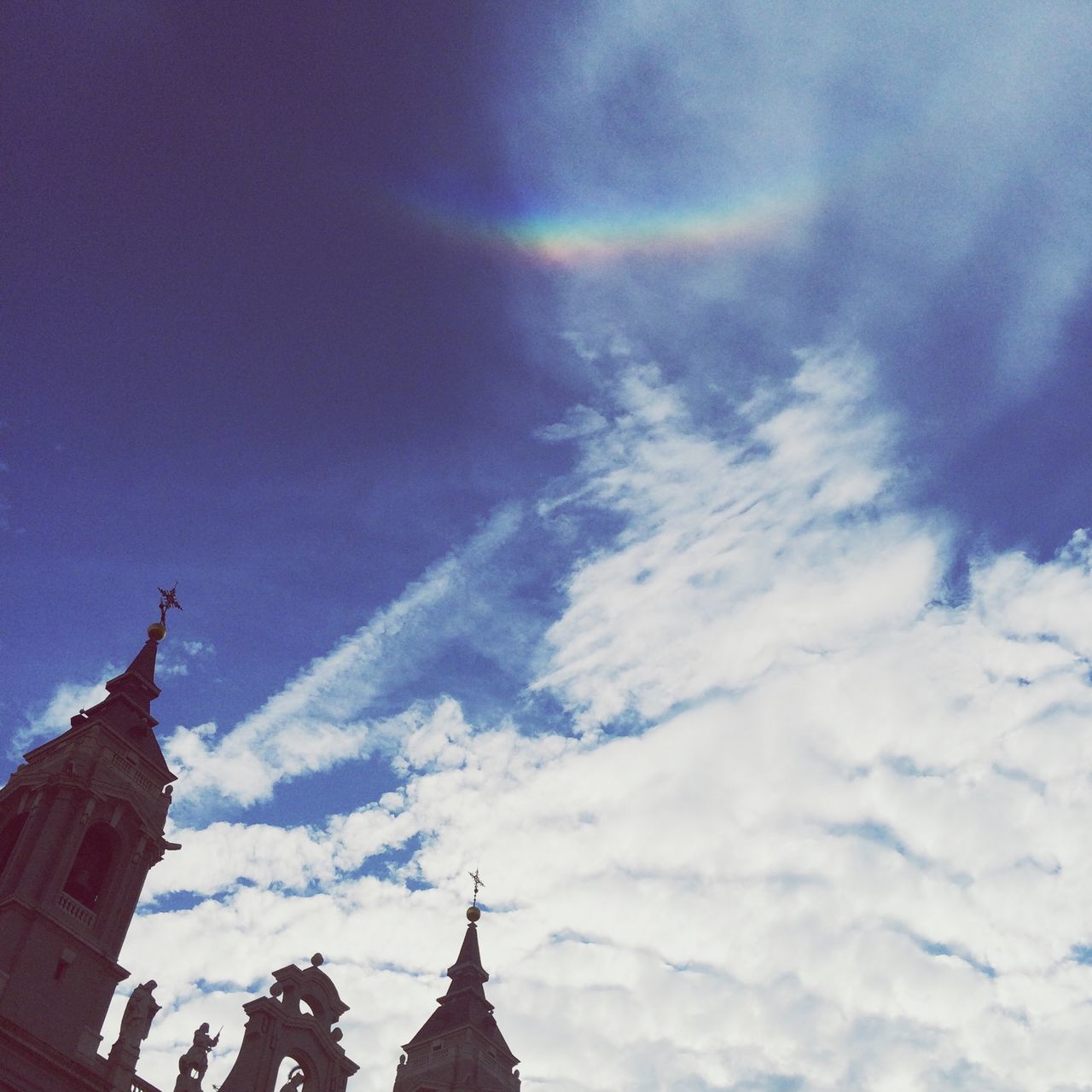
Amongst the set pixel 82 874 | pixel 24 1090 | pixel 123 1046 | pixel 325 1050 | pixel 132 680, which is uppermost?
pixel 132 680

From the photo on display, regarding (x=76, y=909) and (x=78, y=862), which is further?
(x=78, y=862)

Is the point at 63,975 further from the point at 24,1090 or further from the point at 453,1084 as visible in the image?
the point at 453,1084

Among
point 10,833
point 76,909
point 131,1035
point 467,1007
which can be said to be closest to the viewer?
point 131,1035

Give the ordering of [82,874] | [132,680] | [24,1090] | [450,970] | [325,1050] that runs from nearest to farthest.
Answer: [24,1090], [82,874], [325,1050], [132,680], [450,970]

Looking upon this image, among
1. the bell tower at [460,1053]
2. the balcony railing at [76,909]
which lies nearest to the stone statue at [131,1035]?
the balcony railing at [76,909]

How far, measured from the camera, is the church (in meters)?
32.0

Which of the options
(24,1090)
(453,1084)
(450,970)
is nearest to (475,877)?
(450,970)

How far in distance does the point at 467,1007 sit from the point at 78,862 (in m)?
19.4

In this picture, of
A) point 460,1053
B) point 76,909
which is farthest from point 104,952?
point 460,1053

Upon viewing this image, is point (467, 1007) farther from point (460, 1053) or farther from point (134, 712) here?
point (134, 712)

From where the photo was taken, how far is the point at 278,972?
4062 centimetres

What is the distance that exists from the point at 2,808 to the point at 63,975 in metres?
7.22

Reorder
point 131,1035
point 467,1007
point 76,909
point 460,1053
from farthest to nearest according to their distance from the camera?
point 467,1007, point 460,1053, point 76,909, point 131,1035

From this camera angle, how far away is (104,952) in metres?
35.0
